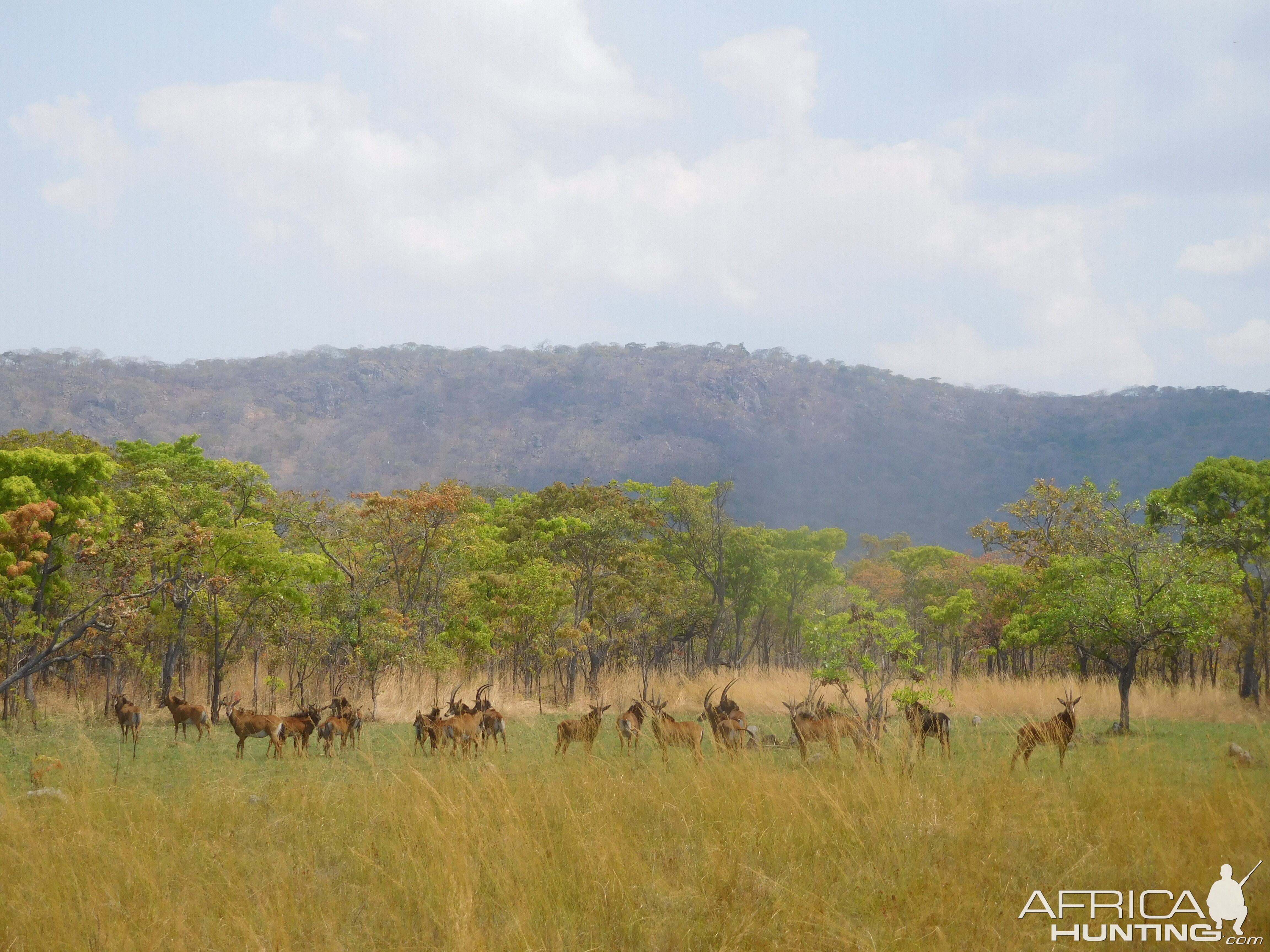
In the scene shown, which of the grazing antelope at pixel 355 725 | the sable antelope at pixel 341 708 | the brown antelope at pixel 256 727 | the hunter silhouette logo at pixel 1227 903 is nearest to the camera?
the hunter silhouette logo at pixel 1227 903

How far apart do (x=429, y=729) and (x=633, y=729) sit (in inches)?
115

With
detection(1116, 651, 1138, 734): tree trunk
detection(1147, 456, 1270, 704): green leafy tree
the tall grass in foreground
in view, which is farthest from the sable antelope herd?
detection(1147, 456, 1270, 704): green leafy tree

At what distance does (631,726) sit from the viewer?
12062 millimetres

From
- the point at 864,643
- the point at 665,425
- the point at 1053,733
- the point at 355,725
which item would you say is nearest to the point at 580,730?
the point at 355,725

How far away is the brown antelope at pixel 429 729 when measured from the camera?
1168 centimetres

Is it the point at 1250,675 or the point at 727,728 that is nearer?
the point at 727,728

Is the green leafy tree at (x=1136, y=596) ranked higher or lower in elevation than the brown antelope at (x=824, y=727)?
higher

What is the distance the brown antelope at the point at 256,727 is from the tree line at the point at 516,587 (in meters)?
2.03

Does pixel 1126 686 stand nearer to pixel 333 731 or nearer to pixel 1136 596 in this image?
pixel 1136 596

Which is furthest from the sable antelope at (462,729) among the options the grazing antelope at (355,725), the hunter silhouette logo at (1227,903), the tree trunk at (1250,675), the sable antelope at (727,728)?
the tree trunk at (1250,675)

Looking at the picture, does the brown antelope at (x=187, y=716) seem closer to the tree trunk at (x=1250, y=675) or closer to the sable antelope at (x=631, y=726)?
the sable antelope at (x=631, y=726)

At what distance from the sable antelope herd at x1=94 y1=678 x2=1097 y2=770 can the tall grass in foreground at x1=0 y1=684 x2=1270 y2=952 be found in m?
1.10

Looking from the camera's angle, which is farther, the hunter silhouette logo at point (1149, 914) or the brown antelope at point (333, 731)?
the brown antelope at point (333, 731)

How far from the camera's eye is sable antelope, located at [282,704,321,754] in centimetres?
1226
